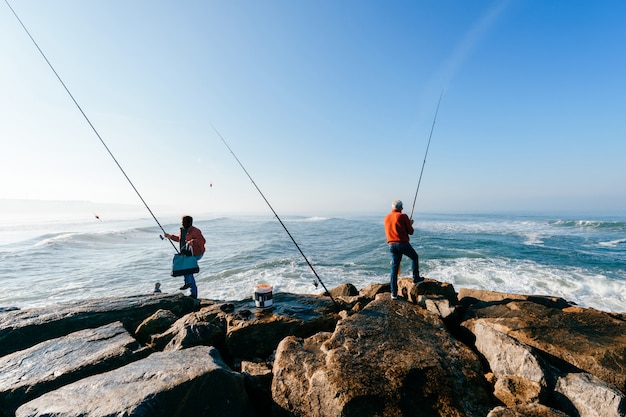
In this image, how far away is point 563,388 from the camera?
2.75 meters

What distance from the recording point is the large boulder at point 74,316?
A: 171 inches

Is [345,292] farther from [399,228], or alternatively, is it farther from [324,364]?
[324,364]

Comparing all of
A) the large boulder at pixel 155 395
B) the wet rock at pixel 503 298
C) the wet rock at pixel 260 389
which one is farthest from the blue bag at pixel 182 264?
the wet rock at pixel 503 298

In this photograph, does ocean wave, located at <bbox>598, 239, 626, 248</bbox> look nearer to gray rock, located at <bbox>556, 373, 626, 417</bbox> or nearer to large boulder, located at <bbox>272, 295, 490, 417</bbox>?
gray rock, located at <bbox>556, 373, 626, 417</bbox>

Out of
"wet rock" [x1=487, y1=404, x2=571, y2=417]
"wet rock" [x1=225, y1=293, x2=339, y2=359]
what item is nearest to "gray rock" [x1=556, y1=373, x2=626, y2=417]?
"wet rock" [x1=487, y1=404, x2=571, y2=417]

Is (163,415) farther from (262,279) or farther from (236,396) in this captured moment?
(262,279)

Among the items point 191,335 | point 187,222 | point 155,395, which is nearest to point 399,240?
point 191,335

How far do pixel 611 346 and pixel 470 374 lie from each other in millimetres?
2429

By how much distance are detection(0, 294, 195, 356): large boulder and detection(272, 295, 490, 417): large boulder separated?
390 cm

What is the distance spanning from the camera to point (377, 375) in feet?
9.06

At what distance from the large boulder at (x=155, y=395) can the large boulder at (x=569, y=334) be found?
407 centimetres

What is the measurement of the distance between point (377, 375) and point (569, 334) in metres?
3.50

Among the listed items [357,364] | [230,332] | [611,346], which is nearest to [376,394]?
[357,364]

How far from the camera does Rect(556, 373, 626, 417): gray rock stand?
2.40 metres
